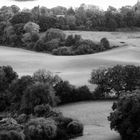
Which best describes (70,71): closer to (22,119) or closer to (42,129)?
(22,119)

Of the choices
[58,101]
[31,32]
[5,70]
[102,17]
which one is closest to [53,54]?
[31,32]

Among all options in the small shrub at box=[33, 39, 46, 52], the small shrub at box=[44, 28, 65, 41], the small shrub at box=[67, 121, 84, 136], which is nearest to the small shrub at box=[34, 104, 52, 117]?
the small shrub at box=[67, 121, 84, 136]

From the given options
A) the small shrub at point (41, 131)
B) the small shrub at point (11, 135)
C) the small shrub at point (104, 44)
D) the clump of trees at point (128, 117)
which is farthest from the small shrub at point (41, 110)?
the small shrub at point (104, 44)

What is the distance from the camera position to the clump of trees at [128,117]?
38.8 m

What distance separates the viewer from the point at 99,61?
88.8 meters

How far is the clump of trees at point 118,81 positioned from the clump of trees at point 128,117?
70.6 feet

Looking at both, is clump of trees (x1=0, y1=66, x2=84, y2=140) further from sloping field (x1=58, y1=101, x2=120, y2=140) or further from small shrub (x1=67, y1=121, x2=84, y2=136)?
sloping field (x1=58, y1=101, x2=120, y2=140)

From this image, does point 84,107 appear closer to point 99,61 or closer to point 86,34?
point 99,61

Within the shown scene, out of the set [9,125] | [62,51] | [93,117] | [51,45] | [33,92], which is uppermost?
[51,45]

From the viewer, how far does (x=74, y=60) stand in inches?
3565

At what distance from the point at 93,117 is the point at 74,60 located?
38.9m

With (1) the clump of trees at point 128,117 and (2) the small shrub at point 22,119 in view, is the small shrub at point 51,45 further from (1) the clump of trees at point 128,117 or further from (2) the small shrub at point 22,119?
(1) the clump of trees at point 128,117

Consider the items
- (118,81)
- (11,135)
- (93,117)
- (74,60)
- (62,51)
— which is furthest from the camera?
(62,51)

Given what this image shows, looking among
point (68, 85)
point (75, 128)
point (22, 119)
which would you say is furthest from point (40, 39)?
point (75, 128)
